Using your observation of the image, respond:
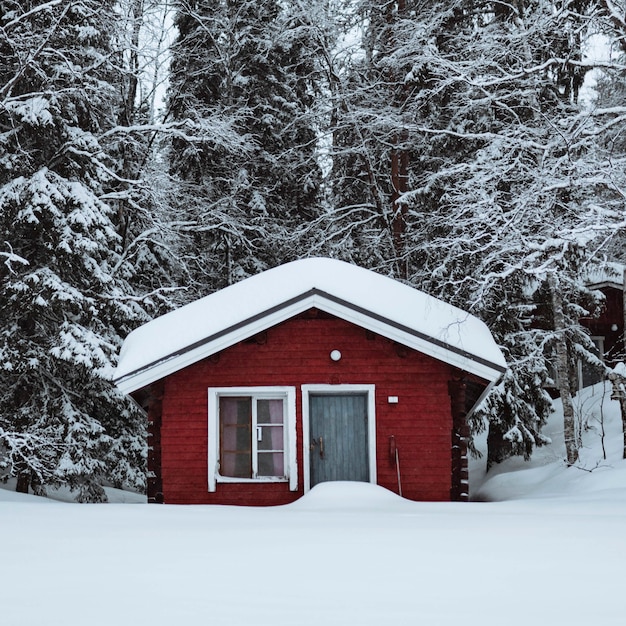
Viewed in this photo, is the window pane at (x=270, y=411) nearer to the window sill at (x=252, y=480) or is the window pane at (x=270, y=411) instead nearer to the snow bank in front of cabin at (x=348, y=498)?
the window sill at (x=252, y=480)

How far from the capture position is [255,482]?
13578 mm

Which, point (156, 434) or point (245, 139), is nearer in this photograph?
point (156, 434)

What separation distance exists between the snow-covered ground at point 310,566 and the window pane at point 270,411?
320 centimetres

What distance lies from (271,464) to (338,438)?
120 cm

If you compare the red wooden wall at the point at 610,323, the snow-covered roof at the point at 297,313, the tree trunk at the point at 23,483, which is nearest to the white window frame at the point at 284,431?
the snow-covered roof at the point at 297,313

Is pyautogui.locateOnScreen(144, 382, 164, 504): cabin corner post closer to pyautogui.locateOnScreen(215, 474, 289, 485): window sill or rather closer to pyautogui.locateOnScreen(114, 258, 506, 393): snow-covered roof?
pyautogui.locateOnScreen(114, 258, 506, 393): snow-covered roof

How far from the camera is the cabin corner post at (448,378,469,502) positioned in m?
13.7

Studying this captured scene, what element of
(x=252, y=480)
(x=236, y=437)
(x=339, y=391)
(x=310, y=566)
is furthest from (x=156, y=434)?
(x=310, y=566)

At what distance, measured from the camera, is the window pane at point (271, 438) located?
13.8 metres

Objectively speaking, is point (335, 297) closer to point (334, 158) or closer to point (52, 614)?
point (52, 614)

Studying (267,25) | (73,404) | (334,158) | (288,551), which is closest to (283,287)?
(73,404)

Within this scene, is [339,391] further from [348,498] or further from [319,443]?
[348,498]

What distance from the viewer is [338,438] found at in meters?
13.8

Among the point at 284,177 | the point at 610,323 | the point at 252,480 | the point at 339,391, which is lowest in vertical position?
the point at 252,480
